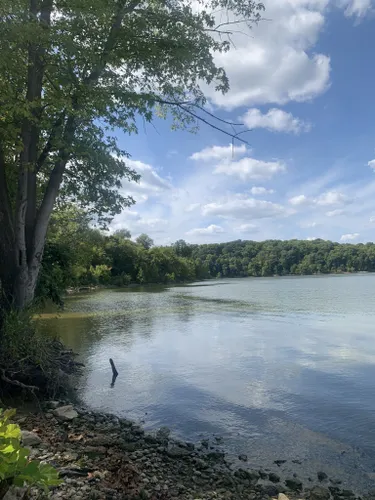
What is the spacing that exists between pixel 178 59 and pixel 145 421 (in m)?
10.1

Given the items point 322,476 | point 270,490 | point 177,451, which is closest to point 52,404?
point 177,451

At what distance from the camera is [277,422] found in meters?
10.7

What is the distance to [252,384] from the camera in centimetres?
1431

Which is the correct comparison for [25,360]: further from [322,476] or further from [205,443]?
[322,476]

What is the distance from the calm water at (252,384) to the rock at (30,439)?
12.0 ft

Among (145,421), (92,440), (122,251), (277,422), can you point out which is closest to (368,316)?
(277,422)

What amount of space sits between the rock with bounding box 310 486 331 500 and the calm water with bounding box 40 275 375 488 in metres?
0.79

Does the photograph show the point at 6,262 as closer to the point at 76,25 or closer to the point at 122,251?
the point at 76,25

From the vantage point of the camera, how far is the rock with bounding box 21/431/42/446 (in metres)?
6.97

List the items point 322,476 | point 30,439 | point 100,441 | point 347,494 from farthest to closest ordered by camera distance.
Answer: point 100,441, point 322,476, point 30,439, point 347,494

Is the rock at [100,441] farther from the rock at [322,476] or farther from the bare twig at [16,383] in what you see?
the rock at [322,476]

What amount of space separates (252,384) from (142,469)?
26.6ft

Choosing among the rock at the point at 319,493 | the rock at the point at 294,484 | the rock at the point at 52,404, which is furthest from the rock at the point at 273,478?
the rock at the point at 52,404

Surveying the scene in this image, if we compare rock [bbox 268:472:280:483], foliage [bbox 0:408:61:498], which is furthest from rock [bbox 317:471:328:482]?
foliage [bbox 0:408:61:498]
